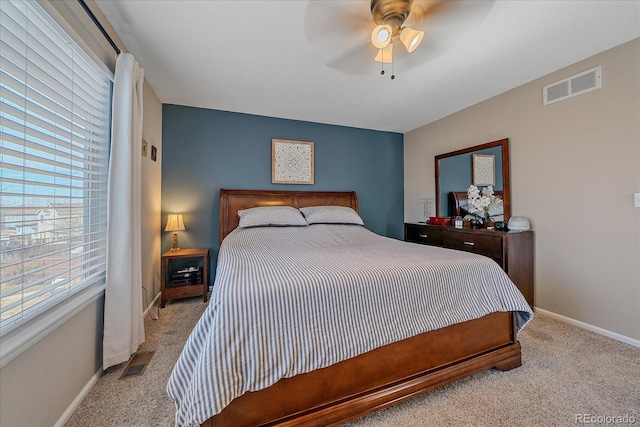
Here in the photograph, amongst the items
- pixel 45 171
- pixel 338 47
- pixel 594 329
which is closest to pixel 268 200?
pixel 338 47

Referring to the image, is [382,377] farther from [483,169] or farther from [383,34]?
[483,169]

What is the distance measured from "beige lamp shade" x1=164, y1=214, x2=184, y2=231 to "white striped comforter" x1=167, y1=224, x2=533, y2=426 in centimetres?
154

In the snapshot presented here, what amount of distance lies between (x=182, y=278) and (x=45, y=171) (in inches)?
76.4

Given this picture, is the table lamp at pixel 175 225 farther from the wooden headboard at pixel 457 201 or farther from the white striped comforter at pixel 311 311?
the wooden headboard at pixel 457 201

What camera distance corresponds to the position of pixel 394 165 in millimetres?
4328

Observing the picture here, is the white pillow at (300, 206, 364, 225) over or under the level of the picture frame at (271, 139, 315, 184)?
under

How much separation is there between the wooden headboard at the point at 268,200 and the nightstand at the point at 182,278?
48 centimetres

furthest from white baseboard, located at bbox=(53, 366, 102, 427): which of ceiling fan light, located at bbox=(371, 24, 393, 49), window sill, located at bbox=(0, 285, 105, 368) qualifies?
ceiling fan light, located at bbox=(371, 24, 393, 49)

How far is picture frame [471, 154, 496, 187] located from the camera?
296cm

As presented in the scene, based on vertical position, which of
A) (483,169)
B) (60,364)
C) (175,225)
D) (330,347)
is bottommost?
(60,364)

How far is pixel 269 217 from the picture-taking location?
298 centimetres

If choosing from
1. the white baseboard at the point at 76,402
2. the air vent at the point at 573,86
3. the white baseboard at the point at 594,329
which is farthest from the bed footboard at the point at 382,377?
the air vent at the point at 573,86

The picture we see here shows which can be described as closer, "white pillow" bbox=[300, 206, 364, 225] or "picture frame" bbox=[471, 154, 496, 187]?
"picture frame" bbox=[471, 154, 496, 187]

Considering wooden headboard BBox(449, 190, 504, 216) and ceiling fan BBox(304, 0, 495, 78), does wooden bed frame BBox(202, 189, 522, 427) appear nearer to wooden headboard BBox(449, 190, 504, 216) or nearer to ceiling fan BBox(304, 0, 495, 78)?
ceiling fan BBox(304, 0, 495, 78)
